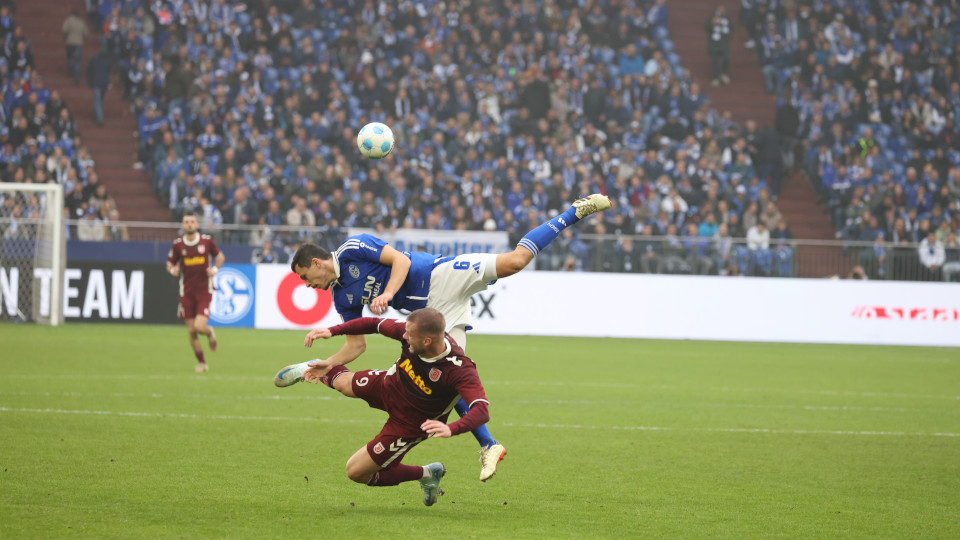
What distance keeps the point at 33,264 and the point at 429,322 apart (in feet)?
60.2

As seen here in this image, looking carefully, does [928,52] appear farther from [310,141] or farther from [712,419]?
[712,419]

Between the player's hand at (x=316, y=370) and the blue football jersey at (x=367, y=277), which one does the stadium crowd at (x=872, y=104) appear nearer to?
the blue football jersey at (x=367, y=277)

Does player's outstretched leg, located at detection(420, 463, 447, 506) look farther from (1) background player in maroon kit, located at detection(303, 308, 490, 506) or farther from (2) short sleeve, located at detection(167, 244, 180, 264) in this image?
(2) short sleeve, located at detection(167, 244, 180, 264)

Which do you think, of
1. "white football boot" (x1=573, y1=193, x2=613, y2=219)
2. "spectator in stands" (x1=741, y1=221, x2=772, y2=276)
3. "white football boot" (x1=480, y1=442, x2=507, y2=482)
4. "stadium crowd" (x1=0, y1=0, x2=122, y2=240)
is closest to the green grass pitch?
"white football boot" (x1=480, y1=442, x2=507, y2=482)

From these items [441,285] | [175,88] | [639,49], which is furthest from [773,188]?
[441,285]

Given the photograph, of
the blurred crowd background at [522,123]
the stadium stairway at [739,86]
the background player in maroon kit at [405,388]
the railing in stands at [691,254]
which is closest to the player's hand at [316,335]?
the background player in maroon kit at [405,388]

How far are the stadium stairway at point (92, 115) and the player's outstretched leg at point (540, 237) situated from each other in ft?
66.6

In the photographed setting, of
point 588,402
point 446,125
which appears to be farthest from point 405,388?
point 446,125

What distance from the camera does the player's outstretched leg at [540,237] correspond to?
8305 mm

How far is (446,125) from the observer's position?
2831cm

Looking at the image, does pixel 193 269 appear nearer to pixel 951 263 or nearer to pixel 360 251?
pixel 360 251

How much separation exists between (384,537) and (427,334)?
117 cm

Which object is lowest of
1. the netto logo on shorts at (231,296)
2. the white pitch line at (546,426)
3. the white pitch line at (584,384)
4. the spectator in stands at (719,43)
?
the netto logo on shorts at (231,296)

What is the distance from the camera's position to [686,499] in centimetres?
775
